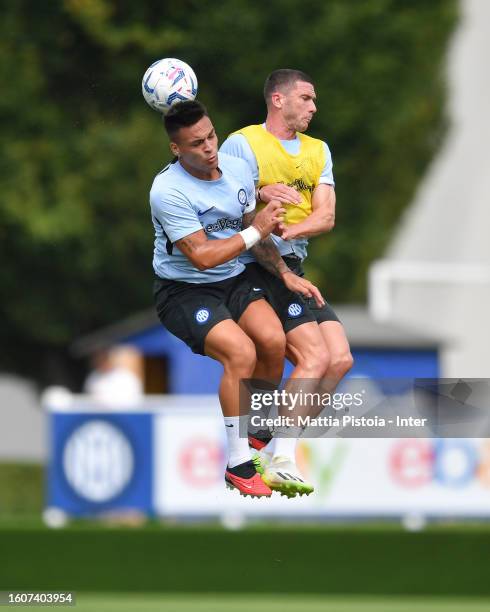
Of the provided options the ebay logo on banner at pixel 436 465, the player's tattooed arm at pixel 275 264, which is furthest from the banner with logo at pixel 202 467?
the player's tattooed arm at pixel 275 264

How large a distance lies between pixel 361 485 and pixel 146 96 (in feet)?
62.7

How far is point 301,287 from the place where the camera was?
10289mm

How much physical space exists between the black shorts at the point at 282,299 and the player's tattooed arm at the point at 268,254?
4.7 inches

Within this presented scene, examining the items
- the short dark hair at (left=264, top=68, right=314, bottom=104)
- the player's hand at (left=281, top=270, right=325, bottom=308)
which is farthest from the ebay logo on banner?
the short dark hair at (left=264, top=68, right=314, bottom=104)

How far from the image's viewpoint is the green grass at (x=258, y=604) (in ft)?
98.4

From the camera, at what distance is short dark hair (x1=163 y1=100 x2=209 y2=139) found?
9.99 meters

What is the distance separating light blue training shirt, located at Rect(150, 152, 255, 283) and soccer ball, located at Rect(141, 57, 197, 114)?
1.25 ft

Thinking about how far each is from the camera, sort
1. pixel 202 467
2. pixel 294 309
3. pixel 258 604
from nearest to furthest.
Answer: pixel 294 309
pixel 202 467
pixel 258 604

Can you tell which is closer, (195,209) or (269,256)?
(195,209)

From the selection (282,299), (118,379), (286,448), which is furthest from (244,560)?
(282,299)

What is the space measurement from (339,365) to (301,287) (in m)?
0.48

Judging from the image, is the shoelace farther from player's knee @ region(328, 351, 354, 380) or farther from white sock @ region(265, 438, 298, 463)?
Answer: player's knee @ region(328, 351, 354, 380)

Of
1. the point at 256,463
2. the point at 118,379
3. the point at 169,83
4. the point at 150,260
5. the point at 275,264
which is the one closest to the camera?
the point at 169,83

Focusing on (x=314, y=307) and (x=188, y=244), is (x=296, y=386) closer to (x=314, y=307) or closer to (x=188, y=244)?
(x=314, y=307)
